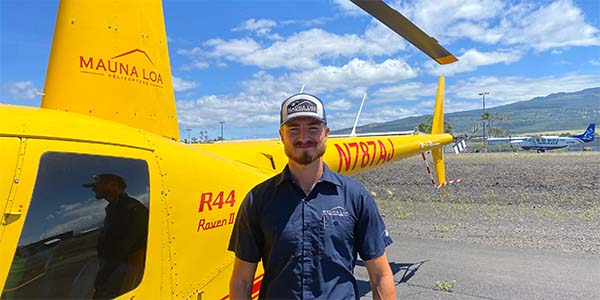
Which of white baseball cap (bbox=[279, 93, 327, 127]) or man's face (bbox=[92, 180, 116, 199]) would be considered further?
man's face (bbox=[92, 180, 116, 199])

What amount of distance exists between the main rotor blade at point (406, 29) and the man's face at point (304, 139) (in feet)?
5.20

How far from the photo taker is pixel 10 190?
70.4 inches

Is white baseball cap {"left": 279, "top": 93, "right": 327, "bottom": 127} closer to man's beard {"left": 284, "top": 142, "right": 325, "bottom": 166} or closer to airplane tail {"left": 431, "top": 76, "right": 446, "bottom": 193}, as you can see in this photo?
man's beard {"left": 284, "top": 142, "right": 325, "bottom": 166}

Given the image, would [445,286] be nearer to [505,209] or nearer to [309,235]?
[309,235]

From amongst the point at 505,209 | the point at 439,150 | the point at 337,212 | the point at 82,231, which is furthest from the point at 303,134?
the point at 505,209

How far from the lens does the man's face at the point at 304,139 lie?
6.48 feet

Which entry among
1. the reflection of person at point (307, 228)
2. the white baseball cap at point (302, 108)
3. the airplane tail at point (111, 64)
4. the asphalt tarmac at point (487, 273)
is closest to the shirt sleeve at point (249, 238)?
the reflection of person at point (307, 228)

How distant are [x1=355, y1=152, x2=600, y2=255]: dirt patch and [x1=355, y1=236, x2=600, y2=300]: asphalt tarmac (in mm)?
878

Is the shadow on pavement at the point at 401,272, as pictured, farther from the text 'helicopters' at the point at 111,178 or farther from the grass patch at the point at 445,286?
the text 'helicopters' at the point at 111,178

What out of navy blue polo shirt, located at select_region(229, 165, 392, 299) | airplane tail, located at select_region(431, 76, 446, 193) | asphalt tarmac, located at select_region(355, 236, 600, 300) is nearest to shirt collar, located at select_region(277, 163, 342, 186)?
navy blue polo shirt, located at select_region(229, 165, 392, 299)

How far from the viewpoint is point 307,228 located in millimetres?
1921

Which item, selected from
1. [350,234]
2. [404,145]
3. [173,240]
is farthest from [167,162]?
[404,145]

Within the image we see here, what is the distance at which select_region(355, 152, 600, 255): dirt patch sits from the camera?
8961 mm

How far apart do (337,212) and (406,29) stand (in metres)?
2.48
